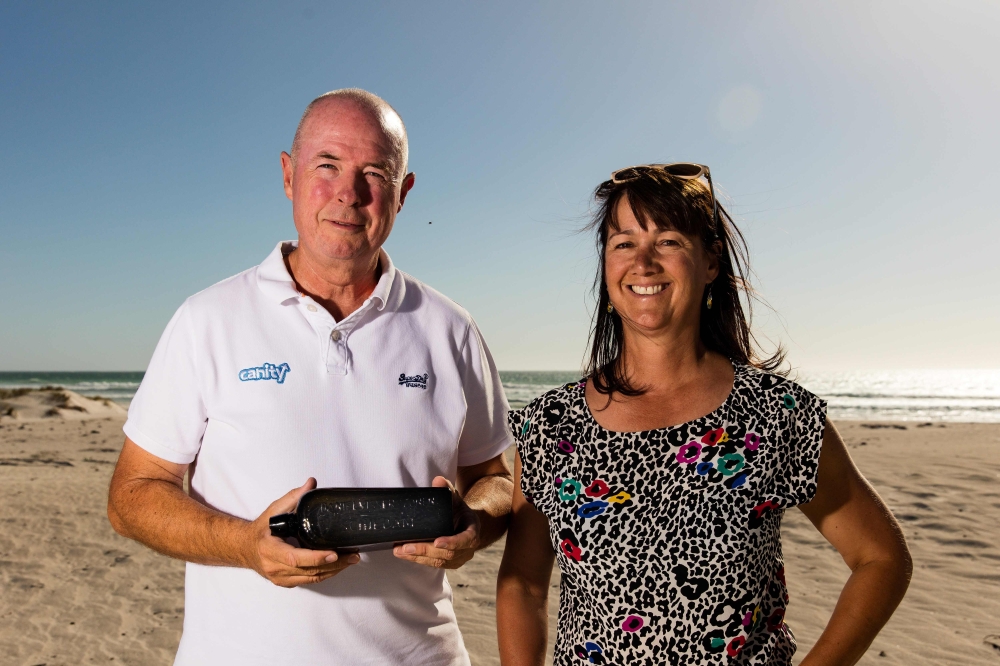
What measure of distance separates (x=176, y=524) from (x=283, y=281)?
0.83 metres

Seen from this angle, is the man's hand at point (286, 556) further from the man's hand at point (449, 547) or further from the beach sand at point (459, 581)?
the beach sand at point (459, 581)

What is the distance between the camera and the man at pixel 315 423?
204 cm

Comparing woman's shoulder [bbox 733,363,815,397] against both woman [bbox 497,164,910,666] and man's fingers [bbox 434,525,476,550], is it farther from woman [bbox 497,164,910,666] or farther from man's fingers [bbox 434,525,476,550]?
man's fingers [bbox 434,525,476,550]

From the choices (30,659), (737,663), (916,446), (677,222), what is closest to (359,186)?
(677,222)

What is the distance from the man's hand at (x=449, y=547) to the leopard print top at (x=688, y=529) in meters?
0.26

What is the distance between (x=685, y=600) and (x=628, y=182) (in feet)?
4.15

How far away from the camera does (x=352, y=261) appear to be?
233 centimetres

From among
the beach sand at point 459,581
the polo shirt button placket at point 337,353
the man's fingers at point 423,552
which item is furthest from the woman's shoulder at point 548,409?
the beach sand at point 459,581

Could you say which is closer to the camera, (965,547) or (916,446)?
(965,547)

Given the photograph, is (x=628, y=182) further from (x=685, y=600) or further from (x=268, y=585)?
(x=268, y=585)

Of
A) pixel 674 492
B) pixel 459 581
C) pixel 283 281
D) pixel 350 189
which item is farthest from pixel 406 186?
pixel 459 581

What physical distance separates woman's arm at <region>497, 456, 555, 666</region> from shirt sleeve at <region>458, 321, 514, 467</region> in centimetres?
30

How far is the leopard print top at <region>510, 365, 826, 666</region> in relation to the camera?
1860 millimetres

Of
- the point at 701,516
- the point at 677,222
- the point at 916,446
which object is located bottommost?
the point at 916,446
